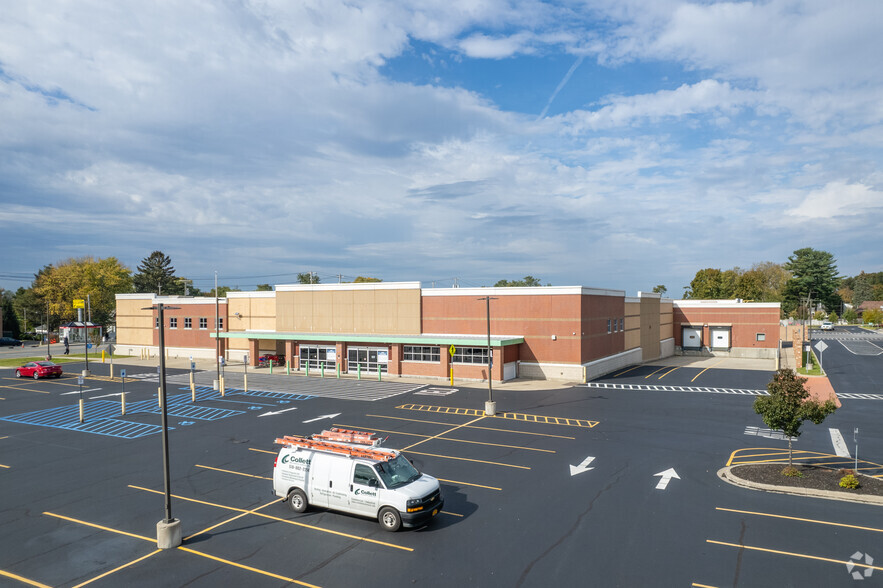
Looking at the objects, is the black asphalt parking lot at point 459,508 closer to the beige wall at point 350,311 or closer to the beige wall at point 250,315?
the beige wall at point 350,311

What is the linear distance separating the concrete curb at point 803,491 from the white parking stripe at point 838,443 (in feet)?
22.2

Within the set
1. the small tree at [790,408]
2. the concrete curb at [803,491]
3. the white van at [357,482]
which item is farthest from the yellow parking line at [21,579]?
the small tree at [790,408]

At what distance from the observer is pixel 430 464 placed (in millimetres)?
21500

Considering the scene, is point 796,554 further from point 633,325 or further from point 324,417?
point 633,325

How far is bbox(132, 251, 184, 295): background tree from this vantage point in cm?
12094

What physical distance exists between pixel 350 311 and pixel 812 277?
3859 inches

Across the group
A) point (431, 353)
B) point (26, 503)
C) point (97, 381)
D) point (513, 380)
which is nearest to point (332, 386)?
point (431, 353)

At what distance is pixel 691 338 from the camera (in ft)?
233

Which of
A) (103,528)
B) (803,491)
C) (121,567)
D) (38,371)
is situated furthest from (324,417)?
(38,371)

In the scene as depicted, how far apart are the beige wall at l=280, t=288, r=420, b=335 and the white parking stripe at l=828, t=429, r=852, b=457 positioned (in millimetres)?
31797

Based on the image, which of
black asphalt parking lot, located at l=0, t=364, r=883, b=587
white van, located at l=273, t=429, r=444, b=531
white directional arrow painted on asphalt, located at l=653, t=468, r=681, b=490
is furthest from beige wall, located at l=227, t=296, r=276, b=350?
white directional arrow painted on asphalt, located at l=653, t=468, r=681, b=490

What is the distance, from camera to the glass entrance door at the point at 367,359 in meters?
48.2

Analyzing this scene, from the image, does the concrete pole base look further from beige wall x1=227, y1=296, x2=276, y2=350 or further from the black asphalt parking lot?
beige wall x1=227, y1=296, x2=276, y2=350

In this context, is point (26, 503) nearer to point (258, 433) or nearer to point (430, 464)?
point (258, 433)
